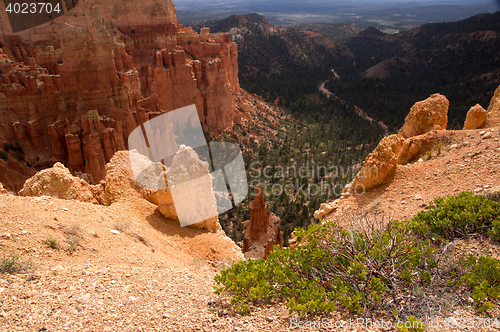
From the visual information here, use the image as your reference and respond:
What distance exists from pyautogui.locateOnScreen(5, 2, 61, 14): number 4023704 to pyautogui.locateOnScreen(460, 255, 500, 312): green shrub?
3962 cm

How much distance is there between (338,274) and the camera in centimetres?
559

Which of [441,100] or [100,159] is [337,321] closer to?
[441,100]

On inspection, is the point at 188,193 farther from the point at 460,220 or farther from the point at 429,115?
the point at 429,115

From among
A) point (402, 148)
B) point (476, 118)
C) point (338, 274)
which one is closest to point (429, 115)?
point (476, 118)

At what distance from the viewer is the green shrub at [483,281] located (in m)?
4.53

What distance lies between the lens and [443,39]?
88.1 meters

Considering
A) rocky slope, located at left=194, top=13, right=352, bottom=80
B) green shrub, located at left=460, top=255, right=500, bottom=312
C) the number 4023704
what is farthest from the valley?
rocky slope, located at left=194, top=13, right=352, bottom=80

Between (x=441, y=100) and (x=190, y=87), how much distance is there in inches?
1143

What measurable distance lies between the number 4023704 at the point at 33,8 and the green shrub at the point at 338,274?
120ft

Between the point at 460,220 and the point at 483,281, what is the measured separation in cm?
241

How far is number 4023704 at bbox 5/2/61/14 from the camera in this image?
94.9 ft

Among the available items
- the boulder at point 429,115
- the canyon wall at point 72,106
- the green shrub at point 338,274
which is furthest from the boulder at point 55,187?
the boulder at point 429,115

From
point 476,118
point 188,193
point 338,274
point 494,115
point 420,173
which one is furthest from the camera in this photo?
point 494,115

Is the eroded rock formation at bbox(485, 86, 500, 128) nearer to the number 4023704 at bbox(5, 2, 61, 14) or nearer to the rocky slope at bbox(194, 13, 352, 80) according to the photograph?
the number 4023704 at bbox(5, 2, 61, 14)
